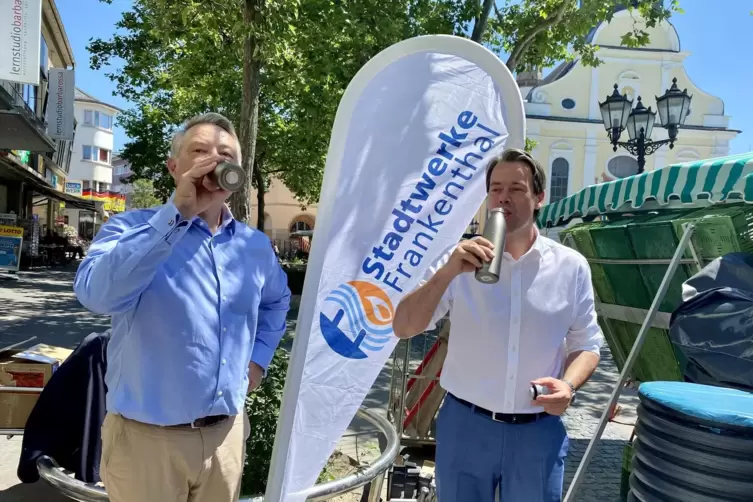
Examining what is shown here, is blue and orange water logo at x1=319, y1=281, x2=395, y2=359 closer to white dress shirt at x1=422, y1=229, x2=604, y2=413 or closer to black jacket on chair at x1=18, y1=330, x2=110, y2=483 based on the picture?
white dress shirt at x1=422, y1=229, x2=604, y2=413

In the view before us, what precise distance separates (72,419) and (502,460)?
2.42 metres

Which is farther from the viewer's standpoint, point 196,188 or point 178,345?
point 178,345

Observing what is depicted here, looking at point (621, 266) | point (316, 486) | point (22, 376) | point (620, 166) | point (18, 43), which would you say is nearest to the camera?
point (316, 486)

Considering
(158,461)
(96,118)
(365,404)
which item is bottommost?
(365,404)

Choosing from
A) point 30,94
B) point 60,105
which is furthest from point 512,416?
point 30,94

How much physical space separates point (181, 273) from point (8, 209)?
93.8ft

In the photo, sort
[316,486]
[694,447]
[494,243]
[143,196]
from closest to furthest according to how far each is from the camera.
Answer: [494,243], [694,447], [316,486], [143,196]

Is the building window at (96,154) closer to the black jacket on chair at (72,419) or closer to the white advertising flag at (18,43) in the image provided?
the white advertising flag at (18,43)

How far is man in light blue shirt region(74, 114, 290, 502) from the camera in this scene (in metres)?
1.75

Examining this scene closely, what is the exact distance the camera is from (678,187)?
391 cm

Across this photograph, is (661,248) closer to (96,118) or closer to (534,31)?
(534,31)

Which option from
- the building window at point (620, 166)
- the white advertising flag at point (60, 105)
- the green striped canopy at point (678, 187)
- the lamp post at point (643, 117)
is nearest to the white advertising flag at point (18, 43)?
the white advertising flag at point (60, 105)

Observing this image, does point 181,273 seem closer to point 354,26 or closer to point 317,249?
point 317,249

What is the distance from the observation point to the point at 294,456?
212cm
